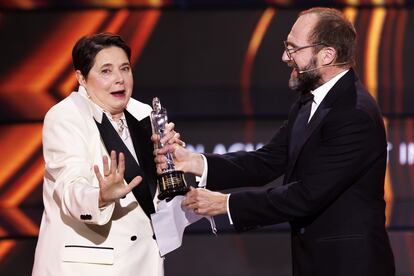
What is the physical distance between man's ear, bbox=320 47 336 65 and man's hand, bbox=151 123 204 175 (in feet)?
1.82

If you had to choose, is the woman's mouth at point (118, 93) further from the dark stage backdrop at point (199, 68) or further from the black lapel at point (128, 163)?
the dark stage backdrop at point (199, 68)

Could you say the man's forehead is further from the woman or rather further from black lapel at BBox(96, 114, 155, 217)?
black lapel at BBox(96, 114, 155, 217)

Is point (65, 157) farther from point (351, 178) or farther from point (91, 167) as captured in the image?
point (351, 178)

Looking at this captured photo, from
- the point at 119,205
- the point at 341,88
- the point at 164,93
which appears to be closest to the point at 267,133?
the point at 164,93

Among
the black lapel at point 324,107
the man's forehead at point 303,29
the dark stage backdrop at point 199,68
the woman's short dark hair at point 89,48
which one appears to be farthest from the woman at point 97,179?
the dark stage backdrop at point 199,68

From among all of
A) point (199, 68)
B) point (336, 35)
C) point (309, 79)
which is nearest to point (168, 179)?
point (309, 79)

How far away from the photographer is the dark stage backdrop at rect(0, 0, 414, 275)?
14.4 ft

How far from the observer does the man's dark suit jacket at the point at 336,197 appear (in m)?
2.46

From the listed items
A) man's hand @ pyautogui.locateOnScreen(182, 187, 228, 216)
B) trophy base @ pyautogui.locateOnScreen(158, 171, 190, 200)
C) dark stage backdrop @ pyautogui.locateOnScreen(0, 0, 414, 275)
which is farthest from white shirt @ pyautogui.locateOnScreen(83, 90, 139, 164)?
dark stage backdrop @ pyautogui.locateOnScreen(0, 0, 414, 275)

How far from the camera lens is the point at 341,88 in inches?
101

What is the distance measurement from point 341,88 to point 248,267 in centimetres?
180

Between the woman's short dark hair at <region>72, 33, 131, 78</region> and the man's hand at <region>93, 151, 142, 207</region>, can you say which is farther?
the woman's short dark hair at <region>72, 33, 131, 78</region>

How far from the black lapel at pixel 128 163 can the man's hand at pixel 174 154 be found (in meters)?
0.08

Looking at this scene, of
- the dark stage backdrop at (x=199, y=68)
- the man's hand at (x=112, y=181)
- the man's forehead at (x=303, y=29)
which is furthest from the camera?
the dark stage backdrop at (x=199, y=68)
